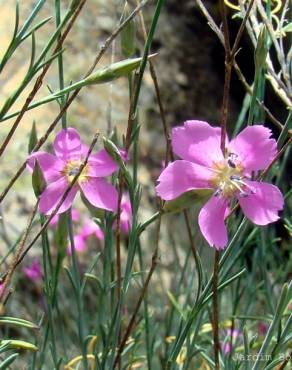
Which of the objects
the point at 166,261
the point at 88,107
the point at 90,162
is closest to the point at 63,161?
the point at 90,162

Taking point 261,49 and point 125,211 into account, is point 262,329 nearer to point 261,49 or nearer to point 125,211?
point 125,211

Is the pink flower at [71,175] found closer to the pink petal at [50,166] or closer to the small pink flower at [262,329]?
the pink petal at [50,166]

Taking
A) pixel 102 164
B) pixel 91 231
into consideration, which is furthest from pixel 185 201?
pixel 91 231

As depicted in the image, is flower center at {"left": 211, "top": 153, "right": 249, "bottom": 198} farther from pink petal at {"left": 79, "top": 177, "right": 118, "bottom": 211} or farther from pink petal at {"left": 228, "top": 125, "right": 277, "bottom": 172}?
pink petal at {"left": 79, "top": 177, "right": 118, "bottom": 211}

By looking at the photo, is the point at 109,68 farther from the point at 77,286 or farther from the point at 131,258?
the point at 77,286

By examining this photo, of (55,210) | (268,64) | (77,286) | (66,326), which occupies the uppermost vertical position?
(268,64)

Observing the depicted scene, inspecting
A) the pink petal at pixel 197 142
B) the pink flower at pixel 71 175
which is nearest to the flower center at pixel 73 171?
the pink flower at pixel 71 175
